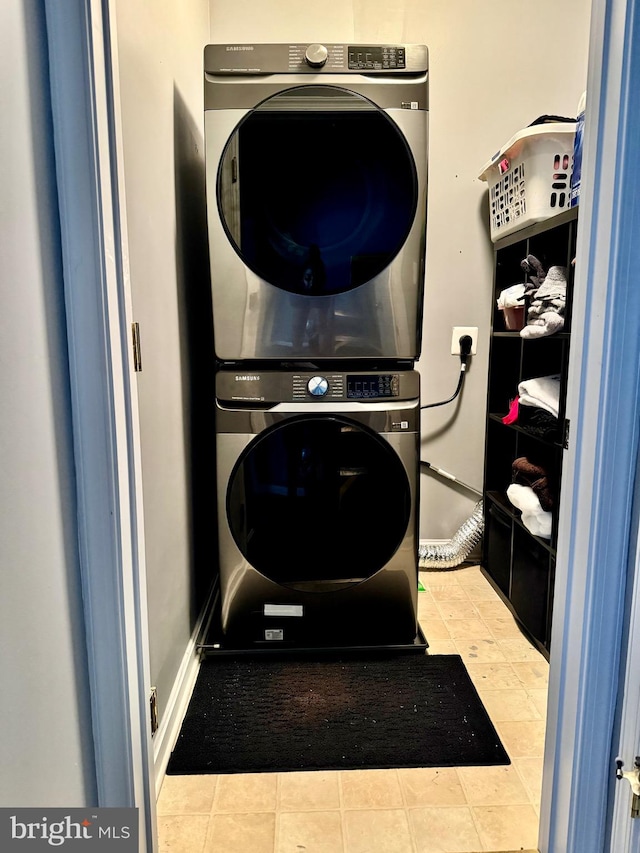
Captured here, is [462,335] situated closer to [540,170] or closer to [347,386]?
[540,170]

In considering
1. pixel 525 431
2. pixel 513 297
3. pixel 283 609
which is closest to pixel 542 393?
pixel 525 431

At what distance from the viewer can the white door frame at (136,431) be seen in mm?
761

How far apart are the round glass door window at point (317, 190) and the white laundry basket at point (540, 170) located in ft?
1.36

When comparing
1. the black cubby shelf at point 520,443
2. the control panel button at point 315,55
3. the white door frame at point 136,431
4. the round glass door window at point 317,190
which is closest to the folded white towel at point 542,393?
the black cubby shelf at point 520,443

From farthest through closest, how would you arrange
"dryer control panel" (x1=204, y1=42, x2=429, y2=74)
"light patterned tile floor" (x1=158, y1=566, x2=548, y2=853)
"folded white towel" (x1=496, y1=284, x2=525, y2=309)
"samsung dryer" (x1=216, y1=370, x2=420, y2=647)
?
"folded white towel" (x1=496, y1=284, x2=525, y2=309)
"samsung dryer" (x1=216, y1=370, x2=420, y2=647)
"dryer control panel" (x1=204, y1=42, x2=429, y2=74)
"light patterned tile floor" (x1=158, y1=566, x2=548, y2=853)

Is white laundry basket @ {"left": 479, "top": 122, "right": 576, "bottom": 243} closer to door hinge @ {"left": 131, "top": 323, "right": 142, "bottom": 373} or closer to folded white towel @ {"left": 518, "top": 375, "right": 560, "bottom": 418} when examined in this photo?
folded white towel @ {"left": 518, "top": 375, "right": 560, "bottom": 418}

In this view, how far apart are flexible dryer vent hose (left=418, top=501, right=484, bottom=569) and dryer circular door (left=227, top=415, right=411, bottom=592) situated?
66 cm

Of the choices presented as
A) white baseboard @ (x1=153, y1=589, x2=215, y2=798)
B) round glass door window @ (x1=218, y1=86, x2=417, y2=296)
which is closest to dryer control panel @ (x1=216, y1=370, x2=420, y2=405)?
round glass door window @ (x1=218, y1=86, x2=417, y2=296)

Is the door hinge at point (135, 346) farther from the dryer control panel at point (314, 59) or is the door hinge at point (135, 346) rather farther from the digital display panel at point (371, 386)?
the dryer control panel at point (314, 59)

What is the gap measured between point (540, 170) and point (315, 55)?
71 cm

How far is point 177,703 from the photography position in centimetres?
139

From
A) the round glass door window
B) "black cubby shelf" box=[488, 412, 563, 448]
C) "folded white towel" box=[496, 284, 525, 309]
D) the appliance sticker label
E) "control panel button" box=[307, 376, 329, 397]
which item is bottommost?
the appliance sticker label

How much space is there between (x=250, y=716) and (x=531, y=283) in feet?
4.68

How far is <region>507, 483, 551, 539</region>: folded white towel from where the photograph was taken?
164 centimetres
